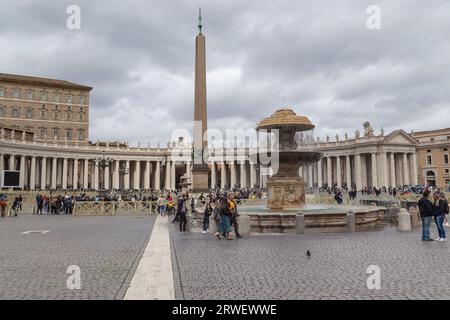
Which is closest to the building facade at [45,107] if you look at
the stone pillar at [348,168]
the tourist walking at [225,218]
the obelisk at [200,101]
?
the obelisk at [200,101]

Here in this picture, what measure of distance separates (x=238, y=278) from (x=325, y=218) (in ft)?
27.1

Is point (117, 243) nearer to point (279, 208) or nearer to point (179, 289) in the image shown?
point (179, 289)

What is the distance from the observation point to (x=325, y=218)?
48.0 ft

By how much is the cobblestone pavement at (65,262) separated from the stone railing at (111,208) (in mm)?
12878

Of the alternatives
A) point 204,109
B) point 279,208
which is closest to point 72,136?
point 204,109

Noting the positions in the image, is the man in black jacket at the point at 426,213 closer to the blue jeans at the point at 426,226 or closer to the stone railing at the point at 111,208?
the blue jeans at the point at 426,226

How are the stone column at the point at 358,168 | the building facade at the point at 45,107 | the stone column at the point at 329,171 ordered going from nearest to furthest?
the stone column at the point at 358,168
the building facade at the point at 45,107
the stone column at the point at 329,171

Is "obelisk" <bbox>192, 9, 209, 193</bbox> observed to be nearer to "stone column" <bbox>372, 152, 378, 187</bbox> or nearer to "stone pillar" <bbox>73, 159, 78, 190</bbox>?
"stone pillar" <bbox>73, 159, 78, 190</bbox>

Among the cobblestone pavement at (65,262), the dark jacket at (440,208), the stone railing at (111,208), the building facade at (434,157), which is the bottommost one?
the cobblestone pavement at (65,262)

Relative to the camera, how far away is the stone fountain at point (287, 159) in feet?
61.6

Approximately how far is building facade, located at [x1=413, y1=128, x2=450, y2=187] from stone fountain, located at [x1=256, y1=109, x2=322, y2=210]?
74.3 m

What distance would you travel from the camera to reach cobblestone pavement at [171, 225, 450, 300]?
6168 mm

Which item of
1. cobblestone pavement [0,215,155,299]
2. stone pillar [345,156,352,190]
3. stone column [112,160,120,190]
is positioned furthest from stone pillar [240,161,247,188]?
cobblestone pavement [0,215,155,299]

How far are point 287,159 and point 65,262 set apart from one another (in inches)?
489
